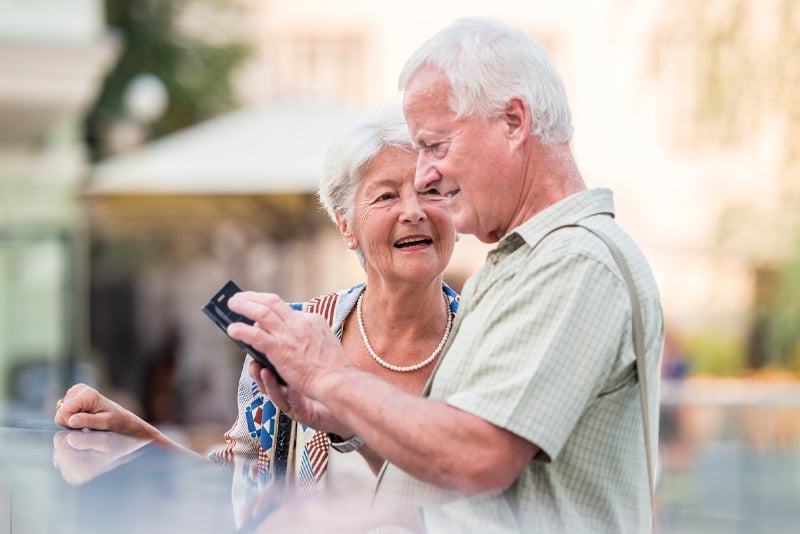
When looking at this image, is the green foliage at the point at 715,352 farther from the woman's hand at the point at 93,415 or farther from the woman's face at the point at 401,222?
the woman's hand at the point at 93,415

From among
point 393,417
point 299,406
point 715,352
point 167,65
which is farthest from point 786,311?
point 167,65

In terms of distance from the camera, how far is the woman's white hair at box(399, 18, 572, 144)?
2.14 m

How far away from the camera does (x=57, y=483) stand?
6.53ft

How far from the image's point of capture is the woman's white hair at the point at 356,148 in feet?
9.65

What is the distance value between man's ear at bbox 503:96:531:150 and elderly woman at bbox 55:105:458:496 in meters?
0.68

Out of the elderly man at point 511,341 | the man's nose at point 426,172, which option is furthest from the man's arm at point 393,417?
the man's nose at point 426,172

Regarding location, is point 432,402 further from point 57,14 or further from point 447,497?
point 57,14

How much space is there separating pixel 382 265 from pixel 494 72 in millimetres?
922

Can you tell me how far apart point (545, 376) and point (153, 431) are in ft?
3.39

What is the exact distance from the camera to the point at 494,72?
2.14 metres

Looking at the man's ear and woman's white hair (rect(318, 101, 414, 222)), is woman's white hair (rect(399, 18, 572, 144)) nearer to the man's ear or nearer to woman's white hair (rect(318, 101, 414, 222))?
the man's ear

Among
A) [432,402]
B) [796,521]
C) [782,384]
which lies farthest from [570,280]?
[782,384]

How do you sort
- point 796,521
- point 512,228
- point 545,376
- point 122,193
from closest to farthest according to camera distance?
1. point 545,376
2. point 512,228
3. point 796,521
4. point 122,193

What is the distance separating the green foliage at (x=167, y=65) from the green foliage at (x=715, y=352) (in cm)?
815
